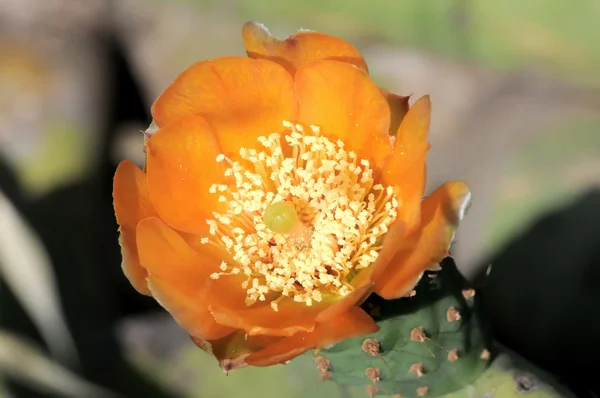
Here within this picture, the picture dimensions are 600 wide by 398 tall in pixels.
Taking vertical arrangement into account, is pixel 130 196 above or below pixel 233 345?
above

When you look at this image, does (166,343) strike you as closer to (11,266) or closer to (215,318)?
(11,266)

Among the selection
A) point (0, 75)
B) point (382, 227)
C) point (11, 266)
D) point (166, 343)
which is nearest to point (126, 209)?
point (382, 227)

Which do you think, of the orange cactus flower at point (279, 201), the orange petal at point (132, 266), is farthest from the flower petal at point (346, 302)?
the orange petal at point (132, 266)

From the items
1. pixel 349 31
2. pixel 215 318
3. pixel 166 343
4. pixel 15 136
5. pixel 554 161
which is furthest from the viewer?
pixel 15 136

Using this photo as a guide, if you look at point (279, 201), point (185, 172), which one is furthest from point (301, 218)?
point (185, 172)

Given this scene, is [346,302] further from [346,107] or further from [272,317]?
[346,107]

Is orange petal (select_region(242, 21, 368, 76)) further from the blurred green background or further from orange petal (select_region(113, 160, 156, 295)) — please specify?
the blurred green background
